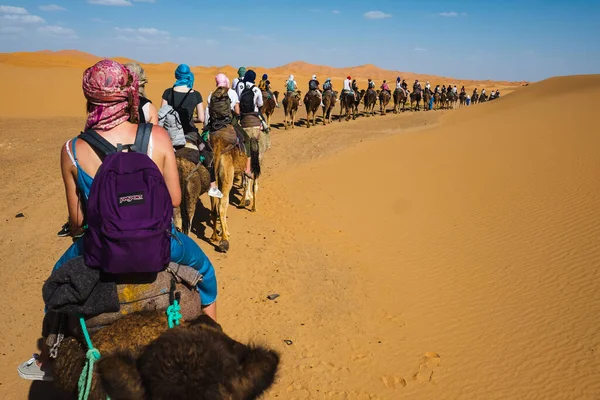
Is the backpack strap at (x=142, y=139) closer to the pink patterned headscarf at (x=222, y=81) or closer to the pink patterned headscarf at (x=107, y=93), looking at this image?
the pink patterned headscarf at (x=107, y=93)

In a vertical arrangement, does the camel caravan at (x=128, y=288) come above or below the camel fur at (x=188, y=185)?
above

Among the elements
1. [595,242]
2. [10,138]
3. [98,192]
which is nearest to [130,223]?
[98,192]

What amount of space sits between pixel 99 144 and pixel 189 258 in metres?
0.79

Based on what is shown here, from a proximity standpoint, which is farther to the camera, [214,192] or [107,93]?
[214,192]

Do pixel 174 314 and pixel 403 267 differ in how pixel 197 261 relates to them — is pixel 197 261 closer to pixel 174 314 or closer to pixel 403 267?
pixel 174 314

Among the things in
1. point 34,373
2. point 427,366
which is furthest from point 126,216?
point 427,366

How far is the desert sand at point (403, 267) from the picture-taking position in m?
5.01

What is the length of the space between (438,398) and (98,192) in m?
3.94

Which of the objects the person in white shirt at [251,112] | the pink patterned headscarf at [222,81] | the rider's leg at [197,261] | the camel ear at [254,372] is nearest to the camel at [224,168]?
the pink patterned headscarf at [222,81]

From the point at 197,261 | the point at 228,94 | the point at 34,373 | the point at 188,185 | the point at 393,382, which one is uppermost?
the point at 228,94

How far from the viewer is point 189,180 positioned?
269 inches

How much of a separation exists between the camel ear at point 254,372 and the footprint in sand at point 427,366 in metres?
3.41

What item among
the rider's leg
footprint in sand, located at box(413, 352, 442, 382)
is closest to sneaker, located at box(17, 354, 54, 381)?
the rider's leg

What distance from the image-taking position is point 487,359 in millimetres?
5266
